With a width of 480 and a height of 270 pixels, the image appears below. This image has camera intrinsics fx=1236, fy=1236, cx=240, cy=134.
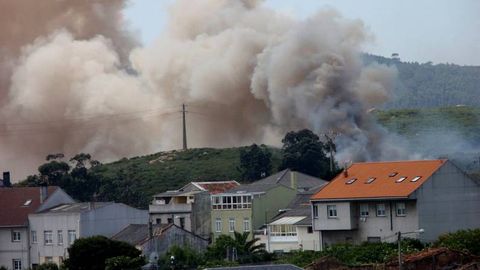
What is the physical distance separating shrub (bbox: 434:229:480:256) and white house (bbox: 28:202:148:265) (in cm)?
2556

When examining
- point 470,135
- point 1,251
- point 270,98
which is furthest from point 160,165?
point 1,251

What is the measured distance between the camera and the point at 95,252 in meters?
59.3

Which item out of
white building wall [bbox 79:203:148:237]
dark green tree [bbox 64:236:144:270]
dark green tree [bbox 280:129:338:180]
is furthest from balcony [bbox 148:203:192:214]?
dark green tree [bbox 64:236:144:270]

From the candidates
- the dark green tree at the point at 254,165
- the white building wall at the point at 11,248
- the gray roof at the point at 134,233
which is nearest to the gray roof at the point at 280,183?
the gray roof at the point at 134,233

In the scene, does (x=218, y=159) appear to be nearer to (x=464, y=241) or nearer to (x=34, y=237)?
(x=34, y=237)

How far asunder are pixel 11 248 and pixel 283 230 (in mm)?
17075

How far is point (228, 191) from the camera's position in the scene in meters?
79.6

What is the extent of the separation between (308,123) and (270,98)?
6984 millimetres

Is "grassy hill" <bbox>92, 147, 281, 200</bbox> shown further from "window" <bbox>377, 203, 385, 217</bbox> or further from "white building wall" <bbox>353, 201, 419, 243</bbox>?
"window" <bbox>377, 203, 385, 217</bbox>

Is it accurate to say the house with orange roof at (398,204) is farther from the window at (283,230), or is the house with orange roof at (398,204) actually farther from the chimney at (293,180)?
the chimney at (293,180)

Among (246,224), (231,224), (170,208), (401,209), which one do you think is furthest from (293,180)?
(401,209)

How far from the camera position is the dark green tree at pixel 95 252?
194 feet

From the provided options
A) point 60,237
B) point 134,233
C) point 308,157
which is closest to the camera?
point 134,233

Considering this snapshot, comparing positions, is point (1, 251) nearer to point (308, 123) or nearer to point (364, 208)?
point (364, 208)
